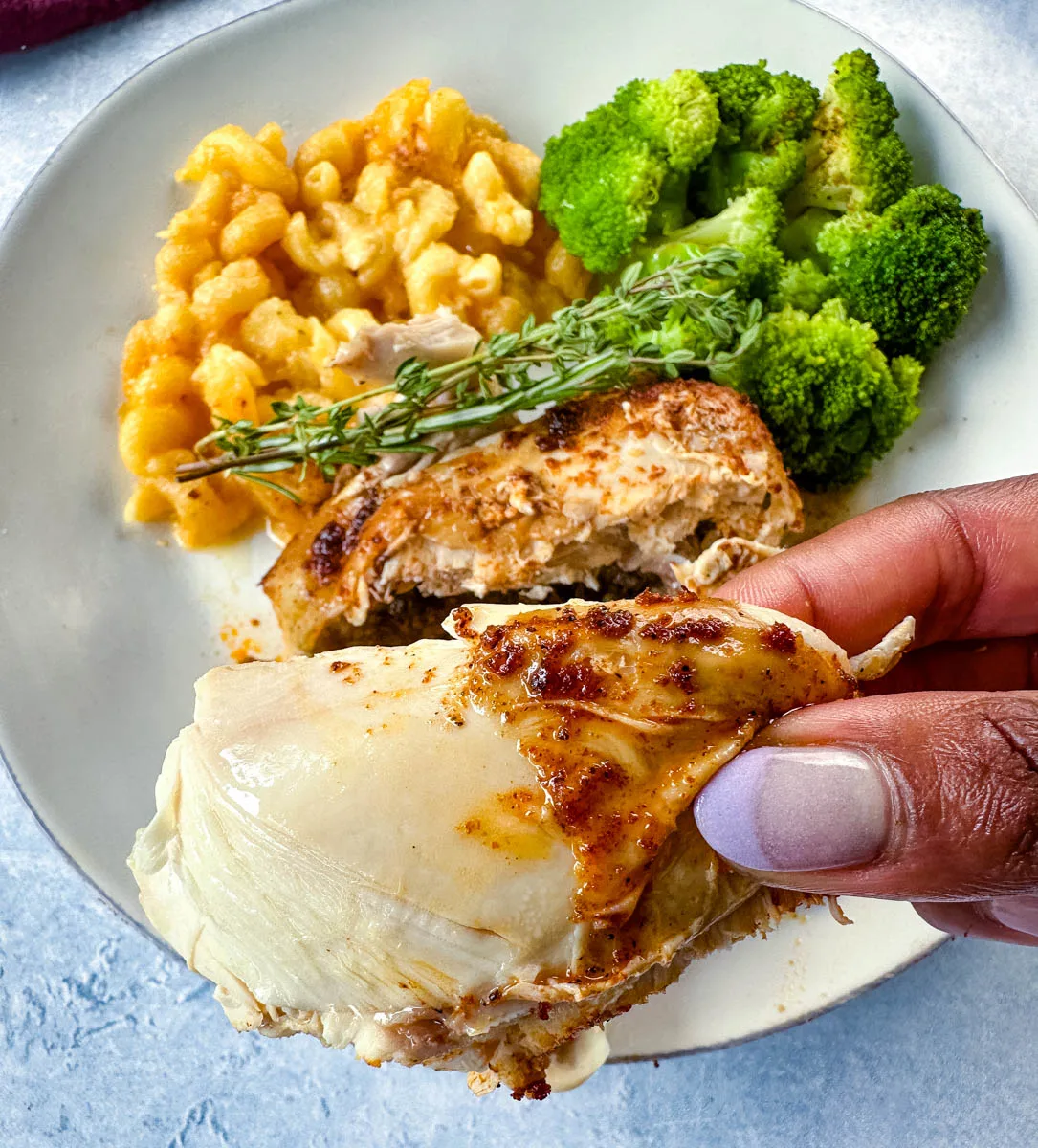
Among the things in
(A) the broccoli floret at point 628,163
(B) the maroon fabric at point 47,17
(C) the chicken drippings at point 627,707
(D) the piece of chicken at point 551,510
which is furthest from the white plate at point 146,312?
(C) the chicken drippings at point 627,707

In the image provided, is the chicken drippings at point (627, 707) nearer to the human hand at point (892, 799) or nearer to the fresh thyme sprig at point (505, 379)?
the human hand at point (892, 799)

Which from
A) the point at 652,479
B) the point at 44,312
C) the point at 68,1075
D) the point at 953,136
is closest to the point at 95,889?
the point at 68,1075

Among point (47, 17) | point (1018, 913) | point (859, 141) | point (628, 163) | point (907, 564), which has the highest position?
point (47, 17)

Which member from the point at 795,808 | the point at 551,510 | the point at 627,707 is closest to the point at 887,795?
the point at 795,808

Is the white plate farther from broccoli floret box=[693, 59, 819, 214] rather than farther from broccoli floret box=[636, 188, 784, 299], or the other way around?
broccoli floret box=[636, 188, 784, 299]

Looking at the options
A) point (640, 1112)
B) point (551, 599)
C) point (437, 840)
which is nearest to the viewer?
point (437, 840)

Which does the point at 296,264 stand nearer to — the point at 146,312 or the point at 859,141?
the point at 146,312

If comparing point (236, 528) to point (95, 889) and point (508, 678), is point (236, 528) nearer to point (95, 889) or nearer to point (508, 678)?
point (95, 889)
